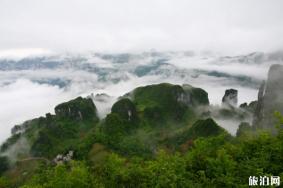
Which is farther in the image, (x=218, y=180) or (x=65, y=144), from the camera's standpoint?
(x=65, y=144)

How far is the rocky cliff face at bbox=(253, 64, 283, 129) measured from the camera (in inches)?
4730

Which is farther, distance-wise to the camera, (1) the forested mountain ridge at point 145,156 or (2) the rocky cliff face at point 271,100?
(2) the rocky cliff face at point 271,100

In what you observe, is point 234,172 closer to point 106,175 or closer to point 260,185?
point 260,185

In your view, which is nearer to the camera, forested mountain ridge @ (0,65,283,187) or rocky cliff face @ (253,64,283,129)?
forested mountain ridge @ (0,65,283,187)

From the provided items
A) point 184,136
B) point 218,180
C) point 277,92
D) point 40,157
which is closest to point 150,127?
point 184,136

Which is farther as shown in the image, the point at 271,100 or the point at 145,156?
the point at 145,156

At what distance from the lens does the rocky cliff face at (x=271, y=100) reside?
Result: 12014 cm

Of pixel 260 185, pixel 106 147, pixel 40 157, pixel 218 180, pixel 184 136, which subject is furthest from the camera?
pixel 40 157

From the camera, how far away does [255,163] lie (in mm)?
37125

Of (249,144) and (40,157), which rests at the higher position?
(249,144)

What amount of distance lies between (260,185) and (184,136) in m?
135

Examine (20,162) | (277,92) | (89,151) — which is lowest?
(20,162)

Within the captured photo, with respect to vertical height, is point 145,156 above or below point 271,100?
below

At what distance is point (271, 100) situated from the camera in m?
131
